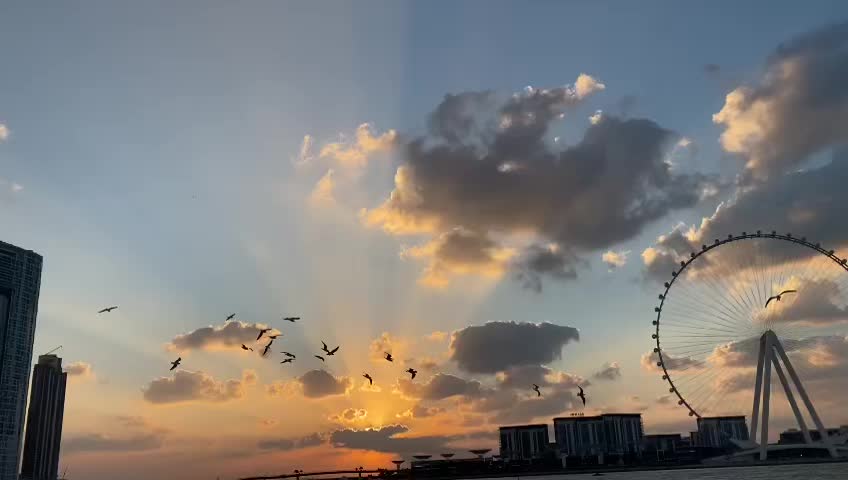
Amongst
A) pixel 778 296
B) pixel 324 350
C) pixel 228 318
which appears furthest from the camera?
pixel 778 296

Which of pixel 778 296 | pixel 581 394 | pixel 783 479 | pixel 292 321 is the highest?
pixel 778 296

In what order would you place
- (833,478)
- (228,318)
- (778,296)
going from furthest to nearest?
(833,478) → (778,296) → (228,318)

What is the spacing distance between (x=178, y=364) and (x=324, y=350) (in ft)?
69.5

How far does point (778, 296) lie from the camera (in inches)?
6422

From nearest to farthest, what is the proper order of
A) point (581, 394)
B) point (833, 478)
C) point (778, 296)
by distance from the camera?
point (581, 394), point (778, 296), point (833, 478)

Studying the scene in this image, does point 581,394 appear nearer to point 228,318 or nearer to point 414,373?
point 414,373

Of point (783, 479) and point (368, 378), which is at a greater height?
point (368, 378)

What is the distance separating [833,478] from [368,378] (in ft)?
504

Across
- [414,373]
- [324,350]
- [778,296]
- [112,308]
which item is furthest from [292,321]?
[778,296]

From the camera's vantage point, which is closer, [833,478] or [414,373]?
[414,373]

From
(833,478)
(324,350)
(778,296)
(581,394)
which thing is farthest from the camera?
(833,478)

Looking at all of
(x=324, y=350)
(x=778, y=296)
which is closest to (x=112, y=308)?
(x=324, y=350)

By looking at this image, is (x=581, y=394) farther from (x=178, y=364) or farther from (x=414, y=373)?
(x=178, y=364)

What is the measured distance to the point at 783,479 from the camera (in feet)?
613
